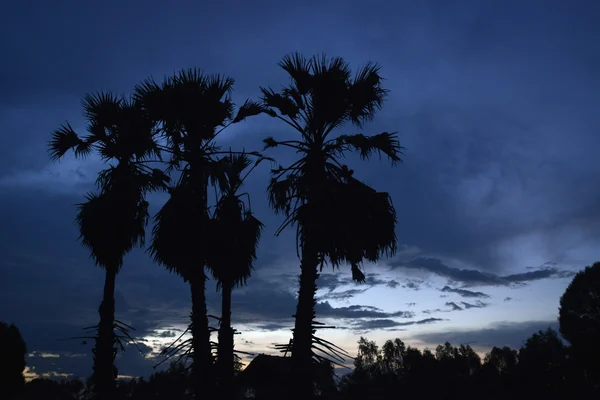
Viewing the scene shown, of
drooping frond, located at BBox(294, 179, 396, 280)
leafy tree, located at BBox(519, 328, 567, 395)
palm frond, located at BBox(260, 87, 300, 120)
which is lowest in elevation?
leafy tree, located at BBox(519, 328, 567, 395)

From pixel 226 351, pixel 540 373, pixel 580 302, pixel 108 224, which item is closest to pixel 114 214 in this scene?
pixel 108 224

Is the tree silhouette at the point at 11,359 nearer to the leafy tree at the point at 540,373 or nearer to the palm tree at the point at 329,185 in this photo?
the palm tree at the point at 329,185

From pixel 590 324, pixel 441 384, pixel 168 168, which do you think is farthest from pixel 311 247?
pixel 590 324

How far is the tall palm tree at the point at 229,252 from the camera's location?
67.1ft

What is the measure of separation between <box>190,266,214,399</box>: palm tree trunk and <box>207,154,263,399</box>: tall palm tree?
2148mm

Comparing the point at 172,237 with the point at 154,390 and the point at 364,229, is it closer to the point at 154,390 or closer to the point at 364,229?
the point at 364,229

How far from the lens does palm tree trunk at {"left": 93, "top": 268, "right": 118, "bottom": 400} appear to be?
64.6ft

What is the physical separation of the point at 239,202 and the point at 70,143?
814 cm

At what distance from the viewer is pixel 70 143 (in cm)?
2334

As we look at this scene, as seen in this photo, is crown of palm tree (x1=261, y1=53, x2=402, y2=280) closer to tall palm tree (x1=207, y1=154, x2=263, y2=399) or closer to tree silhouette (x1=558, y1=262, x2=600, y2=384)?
tall palm tree (x1=207, y1=154, x2=263, y2=399)

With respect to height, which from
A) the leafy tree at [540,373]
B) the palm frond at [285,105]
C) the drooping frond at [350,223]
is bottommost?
the leafy tree at [540,373]

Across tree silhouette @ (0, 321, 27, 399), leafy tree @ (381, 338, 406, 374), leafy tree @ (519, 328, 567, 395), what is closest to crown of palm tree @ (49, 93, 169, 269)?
tree silhouette @ (0, 321, 27, 399)

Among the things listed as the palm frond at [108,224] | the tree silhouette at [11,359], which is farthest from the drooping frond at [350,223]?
the tree silhouette at [11,359]

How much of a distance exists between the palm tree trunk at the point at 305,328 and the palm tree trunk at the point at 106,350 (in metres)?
9.02
